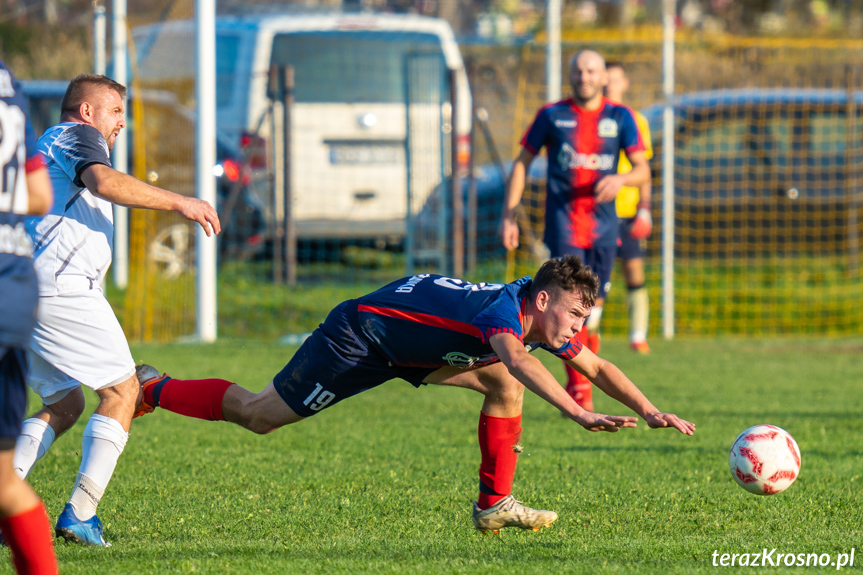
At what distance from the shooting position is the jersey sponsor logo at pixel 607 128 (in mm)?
6758

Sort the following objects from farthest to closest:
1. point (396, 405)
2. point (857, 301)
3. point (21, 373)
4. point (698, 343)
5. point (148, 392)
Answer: point (857, 301), point (698, 343), point (396, 405), point (148, 392), point (21, 373)

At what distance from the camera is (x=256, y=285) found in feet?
39.6

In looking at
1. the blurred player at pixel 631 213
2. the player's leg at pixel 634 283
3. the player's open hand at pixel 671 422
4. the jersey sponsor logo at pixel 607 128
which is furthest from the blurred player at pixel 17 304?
the player's leg at pixel 634 283

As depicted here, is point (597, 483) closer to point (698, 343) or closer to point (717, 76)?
point (698, 343)

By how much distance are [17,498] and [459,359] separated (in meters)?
1.73

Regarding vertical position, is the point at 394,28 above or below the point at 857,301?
above

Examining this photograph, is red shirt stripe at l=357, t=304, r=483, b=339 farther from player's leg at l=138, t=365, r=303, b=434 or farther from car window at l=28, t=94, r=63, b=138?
car window at l=28, t=94, r=63, b=138

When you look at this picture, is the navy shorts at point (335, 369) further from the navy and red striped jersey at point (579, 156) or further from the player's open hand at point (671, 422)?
the navy and red striped jersey at point (579, 156)

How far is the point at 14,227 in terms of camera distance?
2.76m

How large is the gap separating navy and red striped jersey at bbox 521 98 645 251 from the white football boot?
9.65 ft

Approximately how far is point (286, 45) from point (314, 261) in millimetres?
2440

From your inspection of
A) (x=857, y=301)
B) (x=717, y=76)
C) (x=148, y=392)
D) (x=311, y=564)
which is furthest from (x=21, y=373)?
(x=717, y=76)

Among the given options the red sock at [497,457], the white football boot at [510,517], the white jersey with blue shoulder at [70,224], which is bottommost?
the white football boot at [510,517]

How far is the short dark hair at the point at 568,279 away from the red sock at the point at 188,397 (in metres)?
1.44
